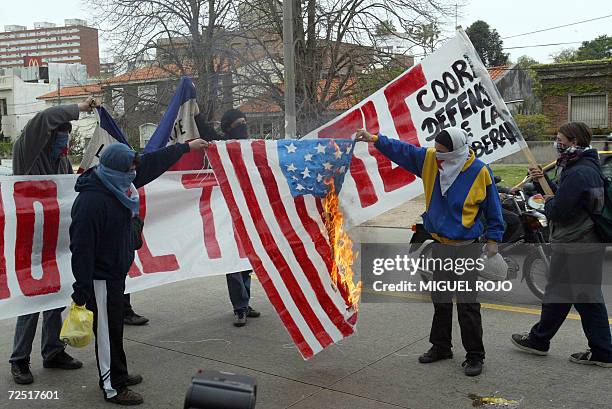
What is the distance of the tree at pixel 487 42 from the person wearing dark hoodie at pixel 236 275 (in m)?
44.7

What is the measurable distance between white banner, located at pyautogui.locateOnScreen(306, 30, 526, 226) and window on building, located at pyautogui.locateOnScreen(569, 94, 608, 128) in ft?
94.3

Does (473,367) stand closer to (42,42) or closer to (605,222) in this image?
(605,222)

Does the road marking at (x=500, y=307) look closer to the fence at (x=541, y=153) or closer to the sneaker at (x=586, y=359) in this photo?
the sneaker at (x=586, y=359)

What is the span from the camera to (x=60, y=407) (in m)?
4.78

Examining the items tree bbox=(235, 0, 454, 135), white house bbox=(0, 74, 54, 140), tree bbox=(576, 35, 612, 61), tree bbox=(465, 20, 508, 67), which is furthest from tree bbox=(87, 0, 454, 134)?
white house bbox=(0, 74, 54, 140)

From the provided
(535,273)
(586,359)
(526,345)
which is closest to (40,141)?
(526,345)

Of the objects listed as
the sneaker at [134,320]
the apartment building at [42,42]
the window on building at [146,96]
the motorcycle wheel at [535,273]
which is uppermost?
the apartment building at [42,42]

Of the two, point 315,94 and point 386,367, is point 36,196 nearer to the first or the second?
point 386,367

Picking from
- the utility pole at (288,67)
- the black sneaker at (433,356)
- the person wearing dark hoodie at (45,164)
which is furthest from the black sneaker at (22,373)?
the utility pole at (288,67)

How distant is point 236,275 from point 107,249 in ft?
7.14

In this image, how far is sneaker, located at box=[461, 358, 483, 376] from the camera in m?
5.16

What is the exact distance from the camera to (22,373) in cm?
525

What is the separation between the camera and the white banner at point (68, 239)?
5289mm

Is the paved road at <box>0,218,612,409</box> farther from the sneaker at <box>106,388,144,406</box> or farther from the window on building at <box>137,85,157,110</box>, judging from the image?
the window on building at <box>137,85,157,110</box>
